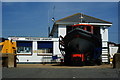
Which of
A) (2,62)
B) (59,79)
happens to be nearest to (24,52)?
(2,62)

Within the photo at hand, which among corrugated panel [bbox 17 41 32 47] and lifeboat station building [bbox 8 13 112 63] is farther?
corrugated panel [bbox 17 41 32 47]

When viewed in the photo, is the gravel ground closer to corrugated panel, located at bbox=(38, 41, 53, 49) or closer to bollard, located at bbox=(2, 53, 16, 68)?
bollard, located at bbox=(2, 53, 16, 68)

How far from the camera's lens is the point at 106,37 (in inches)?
1011

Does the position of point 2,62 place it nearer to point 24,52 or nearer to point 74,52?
point 74,52

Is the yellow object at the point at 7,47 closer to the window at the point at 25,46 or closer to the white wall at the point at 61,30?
the window at the point at 25,46

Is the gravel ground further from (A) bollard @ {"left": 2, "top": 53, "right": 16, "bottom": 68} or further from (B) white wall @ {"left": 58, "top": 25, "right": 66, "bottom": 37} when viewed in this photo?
(B) white wall @ {"left": 58, "top": 25, "right": 66, "bottom": 37}

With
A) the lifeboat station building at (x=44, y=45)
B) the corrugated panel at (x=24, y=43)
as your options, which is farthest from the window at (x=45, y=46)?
the corrugated panel at (x=24, y=43)

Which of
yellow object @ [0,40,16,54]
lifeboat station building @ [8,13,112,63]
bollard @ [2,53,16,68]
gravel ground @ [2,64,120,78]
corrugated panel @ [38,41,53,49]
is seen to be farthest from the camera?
corrugated panel @ [38,41,53,49]

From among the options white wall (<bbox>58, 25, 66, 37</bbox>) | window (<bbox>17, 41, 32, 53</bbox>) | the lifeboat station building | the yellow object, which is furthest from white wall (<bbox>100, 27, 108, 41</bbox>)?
the yellow object

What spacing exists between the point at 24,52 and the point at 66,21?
630 centimetres

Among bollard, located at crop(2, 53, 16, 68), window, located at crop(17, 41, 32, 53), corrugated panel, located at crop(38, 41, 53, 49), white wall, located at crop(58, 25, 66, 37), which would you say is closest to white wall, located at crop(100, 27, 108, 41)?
white wall, located at crop(58, 25, 66, 37)

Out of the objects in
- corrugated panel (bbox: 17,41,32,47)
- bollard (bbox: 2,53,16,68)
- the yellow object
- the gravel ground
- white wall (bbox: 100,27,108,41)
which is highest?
white wall (bbox: 100,27,108,41)

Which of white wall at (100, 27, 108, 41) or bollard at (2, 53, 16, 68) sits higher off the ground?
white wall at (100, 27, 108, 41)

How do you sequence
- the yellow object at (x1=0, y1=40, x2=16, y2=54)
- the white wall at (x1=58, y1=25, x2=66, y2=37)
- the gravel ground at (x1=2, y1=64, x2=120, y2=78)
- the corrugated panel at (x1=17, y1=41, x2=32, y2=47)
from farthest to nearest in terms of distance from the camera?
the white wall at (x1=58, y1=25, x2=66, y2=37) < the corrugated panel at (x1=17, y1=41, x2=32, y2=47) < the yellow object at (x1=0, y1=40, x2=16, y2=54) < the gravel ground at (x1=2, y1=64, x2=120, y2=78)
